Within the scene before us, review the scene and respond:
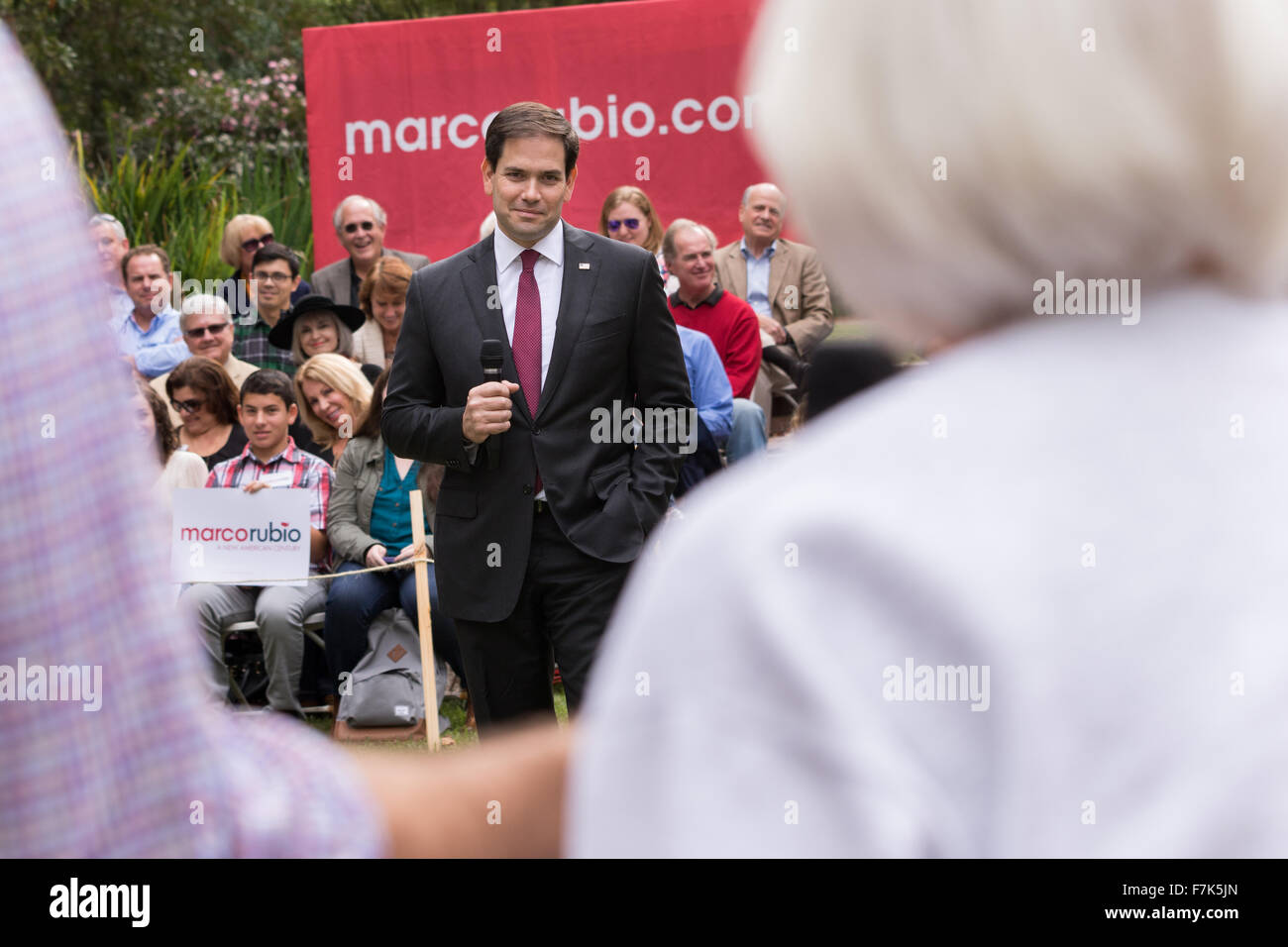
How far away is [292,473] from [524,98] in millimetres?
3526

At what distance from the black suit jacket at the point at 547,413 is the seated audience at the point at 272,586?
2.79 metres

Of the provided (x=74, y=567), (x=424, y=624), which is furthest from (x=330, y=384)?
(x=74, y=567)

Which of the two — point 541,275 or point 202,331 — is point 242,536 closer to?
point 202,331

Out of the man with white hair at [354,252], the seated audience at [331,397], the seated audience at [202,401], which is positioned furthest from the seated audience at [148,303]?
the seated audience at [331,397]

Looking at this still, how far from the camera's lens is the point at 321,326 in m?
8.50

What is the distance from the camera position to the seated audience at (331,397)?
7.57 m

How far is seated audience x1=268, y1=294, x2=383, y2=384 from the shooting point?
27.8ft

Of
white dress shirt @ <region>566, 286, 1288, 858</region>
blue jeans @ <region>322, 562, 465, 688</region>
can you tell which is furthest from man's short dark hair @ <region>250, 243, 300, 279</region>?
white dress shirt @ <region>566, 286, 1288, 858</region>

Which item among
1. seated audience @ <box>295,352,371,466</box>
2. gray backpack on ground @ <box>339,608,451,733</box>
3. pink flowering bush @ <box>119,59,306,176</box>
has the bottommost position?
gray backpack on ground @ <box>339,608,451,733</box>

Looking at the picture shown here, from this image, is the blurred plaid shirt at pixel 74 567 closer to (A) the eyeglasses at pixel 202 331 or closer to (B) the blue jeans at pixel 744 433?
(B) the blue jeans at pixel 744 433

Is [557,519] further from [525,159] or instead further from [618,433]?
[525,159]

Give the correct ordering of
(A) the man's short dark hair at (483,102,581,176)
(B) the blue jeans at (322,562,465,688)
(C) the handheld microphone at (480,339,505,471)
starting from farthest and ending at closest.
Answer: (B) the blue jeans at (322,562,465,688) < (A) the man's short dark hair at (483,102,581,176) < (C) the handheld microphone at (480,339,505,471)

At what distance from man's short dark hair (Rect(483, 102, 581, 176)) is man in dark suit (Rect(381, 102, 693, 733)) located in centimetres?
15

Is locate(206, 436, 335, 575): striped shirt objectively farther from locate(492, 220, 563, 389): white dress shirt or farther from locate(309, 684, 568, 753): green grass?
locate(492, 220, 563, 389): white dress shirt
